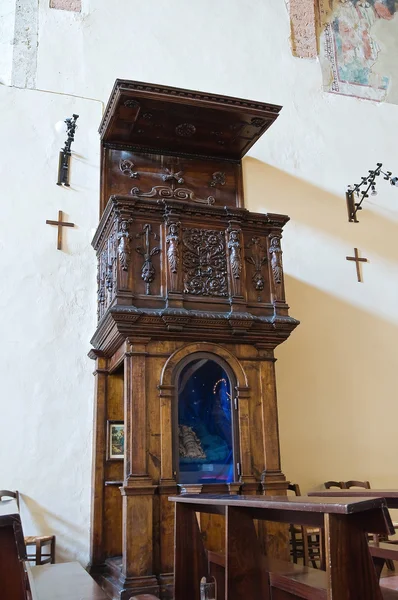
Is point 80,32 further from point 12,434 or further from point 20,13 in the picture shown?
point 12,434

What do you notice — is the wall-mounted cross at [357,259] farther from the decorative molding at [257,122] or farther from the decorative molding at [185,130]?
the decorative molding at [185,130]

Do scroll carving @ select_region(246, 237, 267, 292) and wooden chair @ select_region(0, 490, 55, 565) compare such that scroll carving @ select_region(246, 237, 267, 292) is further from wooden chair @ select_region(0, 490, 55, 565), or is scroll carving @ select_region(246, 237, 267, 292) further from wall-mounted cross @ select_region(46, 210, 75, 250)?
wooden chair @ select_region(0, 490, 55, 565)

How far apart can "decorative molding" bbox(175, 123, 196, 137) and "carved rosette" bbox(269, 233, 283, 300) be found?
1640 millimetres

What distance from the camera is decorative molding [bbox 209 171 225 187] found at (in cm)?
705

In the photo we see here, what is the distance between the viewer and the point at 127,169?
6.83 metres

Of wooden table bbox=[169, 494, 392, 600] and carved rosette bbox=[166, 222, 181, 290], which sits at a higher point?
carved rosette bbox=[166, 222, 181, 290]

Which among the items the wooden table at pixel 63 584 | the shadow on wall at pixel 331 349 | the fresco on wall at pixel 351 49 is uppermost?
the fresco on wall at pixel 351 49

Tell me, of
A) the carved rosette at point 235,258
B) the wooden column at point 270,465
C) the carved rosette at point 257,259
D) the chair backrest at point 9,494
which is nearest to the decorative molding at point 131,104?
the carved rosette at point 235,258

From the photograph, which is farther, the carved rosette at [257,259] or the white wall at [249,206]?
the white wall at [249,206]

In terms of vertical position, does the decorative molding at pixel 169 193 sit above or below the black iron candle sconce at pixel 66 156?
below

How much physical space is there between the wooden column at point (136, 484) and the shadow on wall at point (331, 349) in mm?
2143

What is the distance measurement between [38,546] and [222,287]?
2715 millimetres

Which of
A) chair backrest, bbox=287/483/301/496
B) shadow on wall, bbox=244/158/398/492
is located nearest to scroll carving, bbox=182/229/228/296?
shadow on wall, bbox=244/158/398/492

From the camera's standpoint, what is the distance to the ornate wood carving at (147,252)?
5262 millimetres
